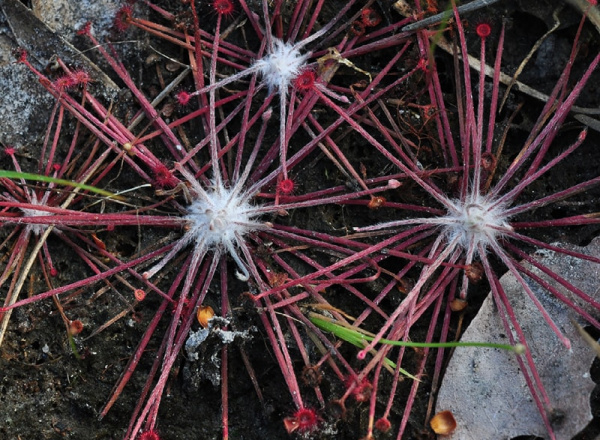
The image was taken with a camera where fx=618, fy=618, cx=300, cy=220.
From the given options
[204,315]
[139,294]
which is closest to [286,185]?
[204,315]

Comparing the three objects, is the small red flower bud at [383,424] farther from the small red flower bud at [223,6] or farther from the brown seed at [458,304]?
the small red flower bud at [223,6]

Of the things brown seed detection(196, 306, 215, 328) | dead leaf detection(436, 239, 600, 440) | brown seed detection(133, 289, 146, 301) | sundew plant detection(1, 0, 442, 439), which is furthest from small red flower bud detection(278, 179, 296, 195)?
dead leaf detection(436, 239, 600, 440)

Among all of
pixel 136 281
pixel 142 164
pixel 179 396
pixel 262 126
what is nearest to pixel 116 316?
pixel 136 281

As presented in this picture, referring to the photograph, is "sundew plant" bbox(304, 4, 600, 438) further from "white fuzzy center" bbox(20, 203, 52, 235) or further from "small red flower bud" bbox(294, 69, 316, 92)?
"white fuzzy center" bbox(20, 203, 52, 235)

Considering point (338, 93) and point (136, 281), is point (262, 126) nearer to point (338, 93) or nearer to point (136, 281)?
point (338, 93)

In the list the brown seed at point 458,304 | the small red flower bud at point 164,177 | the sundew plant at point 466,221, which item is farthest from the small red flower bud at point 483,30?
the small red flower bud at point 164,177

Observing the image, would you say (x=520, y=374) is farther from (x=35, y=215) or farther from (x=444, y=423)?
(x=35, y=215)
